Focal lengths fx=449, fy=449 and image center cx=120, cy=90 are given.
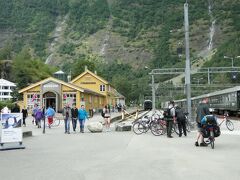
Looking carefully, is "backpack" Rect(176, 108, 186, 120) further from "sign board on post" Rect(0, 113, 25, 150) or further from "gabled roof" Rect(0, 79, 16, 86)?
"gabled roof" Rect(0, 79, 16, 86)

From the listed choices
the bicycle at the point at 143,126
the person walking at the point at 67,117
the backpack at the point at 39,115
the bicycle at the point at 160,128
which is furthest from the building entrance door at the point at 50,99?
the bicycle at the point at 160,128

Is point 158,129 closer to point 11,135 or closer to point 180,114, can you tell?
point 180,114

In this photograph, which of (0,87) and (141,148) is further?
(0,87)

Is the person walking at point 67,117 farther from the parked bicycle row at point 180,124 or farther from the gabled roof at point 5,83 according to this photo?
the gabled roof at point 5,83

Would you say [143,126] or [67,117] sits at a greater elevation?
[67,117]

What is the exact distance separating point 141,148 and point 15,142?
15.6 ft

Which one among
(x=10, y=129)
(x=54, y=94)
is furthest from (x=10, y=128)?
(x=54, y=94)

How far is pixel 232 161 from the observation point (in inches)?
456

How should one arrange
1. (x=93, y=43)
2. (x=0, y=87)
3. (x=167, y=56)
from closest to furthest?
1. (x=0, y=87)
2. (x=167, y=56)
3. (x=93, y=43)

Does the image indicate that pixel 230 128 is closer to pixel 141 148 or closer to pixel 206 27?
pixel 141 148

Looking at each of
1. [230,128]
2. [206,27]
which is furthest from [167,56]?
[230,128]

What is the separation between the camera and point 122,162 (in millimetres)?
11758

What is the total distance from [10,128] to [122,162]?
607cm

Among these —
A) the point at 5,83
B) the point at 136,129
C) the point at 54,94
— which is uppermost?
the point at 5,83
